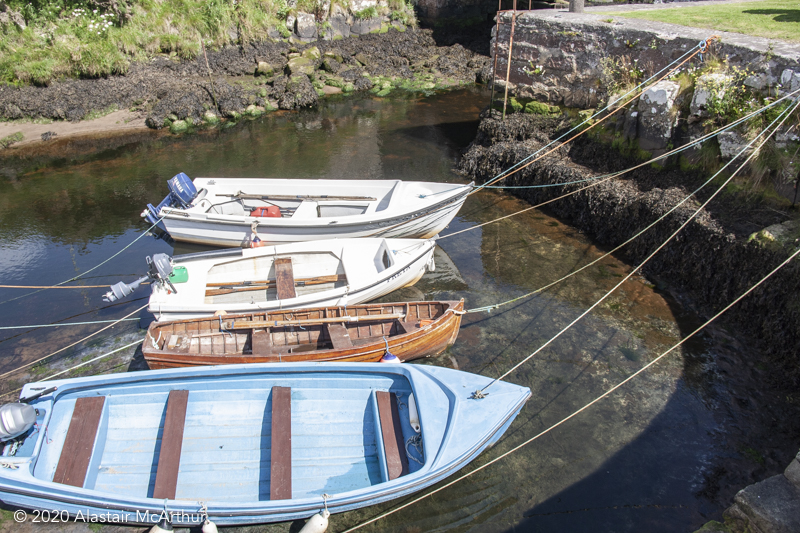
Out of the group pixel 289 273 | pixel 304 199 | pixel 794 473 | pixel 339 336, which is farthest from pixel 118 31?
pixel 794 473

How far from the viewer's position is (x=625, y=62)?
13.3 metres

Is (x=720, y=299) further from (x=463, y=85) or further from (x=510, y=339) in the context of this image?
(x=463, y=85)

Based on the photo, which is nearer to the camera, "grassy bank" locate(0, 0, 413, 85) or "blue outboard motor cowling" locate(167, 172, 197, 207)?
"blue outboard motor cowling" locate(167, 172, 197, 207)

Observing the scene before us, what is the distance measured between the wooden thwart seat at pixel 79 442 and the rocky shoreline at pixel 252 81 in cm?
1719

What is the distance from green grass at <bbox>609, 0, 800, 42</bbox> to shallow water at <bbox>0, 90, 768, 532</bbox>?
21.1 feet

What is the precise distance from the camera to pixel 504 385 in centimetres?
669

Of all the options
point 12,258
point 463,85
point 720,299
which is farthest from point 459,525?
point 463,85

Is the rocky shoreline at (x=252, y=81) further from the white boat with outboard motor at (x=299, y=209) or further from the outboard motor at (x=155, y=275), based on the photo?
the outboard motor at (x=155, y=275)

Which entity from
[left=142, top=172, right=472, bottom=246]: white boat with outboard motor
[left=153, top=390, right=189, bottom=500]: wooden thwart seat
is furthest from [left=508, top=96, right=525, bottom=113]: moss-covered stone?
[left=153, top=390, right=189, bottom=500]: wooden thwart seat

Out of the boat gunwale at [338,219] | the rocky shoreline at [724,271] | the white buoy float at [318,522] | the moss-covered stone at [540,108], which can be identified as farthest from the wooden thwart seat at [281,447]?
the moss-covered stone at [540,108]

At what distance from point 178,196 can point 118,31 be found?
18.2 m

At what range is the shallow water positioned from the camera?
6500 mm

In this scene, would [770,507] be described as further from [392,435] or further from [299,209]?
[299,209]

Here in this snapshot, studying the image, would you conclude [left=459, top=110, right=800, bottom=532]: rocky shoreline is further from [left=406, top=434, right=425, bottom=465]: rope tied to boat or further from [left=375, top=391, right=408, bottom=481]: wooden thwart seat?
[left=375, top=391, right=408, bottom=481]: wooden thwart seat
